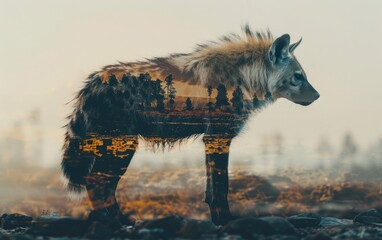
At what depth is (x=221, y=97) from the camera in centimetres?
947

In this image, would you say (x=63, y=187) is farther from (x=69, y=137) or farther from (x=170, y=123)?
(x=170, y=123)

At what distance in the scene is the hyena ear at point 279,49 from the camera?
966 cm

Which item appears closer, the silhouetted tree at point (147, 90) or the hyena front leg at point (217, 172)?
the silhouetted tree at point (147, 90)

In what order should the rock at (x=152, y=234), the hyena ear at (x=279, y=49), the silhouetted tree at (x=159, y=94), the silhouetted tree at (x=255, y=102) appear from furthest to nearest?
the silhouetted tree at (x=255, y=102) < the hyena ear at (x=279, y=49) < the silhouetted tree at (x=159, y=94) < the rock at (x=152, y=234)

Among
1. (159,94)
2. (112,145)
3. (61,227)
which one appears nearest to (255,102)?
(159,94)

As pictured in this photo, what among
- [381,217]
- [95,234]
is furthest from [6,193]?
[381,217]

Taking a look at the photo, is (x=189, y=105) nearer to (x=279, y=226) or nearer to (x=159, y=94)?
(x=159, y=94)

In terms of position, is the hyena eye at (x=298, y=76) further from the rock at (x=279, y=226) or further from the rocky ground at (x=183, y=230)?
the rock at (x=279, y=226)

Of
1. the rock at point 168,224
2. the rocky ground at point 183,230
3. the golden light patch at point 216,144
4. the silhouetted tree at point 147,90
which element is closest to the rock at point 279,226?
the rocky ground at point 183,230

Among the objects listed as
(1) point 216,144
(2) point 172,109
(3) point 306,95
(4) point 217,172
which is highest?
(3) point 306,95

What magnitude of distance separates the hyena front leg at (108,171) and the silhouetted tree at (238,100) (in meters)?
1.35

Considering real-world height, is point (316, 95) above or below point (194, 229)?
above

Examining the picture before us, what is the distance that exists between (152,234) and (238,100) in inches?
93.8

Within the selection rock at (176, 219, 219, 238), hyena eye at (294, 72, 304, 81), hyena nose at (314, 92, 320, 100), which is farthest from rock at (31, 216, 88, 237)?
hyena nose at (314, 92, 320, 100)
